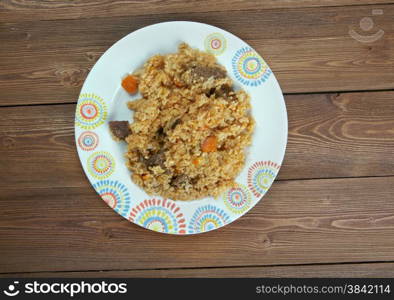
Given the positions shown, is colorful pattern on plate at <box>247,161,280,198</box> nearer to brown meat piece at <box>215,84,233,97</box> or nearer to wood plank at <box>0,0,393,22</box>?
brown meat piece at <box>215,84,233,97</box>

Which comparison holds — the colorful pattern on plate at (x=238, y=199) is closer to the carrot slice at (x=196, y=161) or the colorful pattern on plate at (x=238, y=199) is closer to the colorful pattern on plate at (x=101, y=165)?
the carrot slice at (x=196, y=161)

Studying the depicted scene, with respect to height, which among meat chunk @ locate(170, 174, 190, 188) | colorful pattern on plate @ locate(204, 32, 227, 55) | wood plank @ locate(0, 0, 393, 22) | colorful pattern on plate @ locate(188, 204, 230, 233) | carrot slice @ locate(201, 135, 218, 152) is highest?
wood plank @ locate(0, 0, 393, 22)

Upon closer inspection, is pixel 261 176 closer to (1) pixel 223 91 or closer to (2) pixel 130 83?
(1) pixel 223 91

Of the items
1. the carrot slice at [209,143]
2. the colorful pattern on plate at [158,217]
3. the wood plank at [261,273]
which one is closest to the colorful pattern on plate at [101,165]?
the colorful pattern on plate at [158,217]

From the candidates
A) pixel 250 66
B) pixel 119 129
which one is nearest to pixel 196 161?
pixel 119 129

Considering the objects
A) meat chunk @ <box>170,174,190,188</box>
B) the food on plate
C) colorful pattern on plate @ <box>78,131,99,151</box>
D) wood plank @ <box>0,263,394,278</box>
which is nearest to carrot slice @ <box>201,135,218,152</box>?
the food on plate

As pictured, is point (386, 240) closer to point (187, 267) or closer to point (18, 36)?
point (187, 267)
